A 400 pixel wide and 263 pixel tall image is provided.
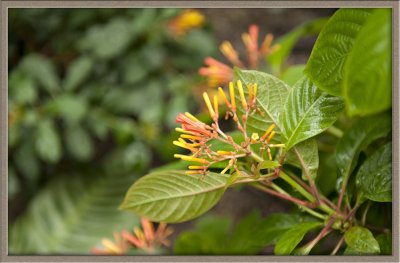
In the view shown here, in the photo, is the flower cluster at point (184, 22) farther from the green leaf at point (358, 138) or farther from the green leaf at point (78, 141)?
the green leaf at point (358, 138)

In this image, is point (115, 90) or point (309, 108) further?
point (115, 90)

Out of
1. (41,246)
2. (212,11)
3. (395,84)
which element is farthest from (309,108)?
(212,11)

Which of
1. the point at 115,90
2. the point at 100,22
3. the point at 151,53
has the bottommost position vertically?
the point at 115,90

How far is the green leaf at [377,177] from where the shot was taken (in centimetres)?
45

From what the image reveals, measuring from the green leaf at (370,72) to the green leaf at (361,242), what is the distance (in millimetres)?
189

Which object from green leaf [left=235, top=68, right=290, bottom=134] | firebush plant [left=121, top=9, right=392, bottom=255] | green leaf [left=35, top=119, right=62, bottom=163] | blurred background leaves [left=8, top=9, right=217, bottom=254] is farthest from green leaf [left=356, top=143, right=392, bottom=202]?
green leaf [left=35, top=119, right=62, bottom=163]

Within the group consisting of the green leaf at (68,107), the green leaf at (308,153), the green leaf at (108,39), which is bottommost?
the green leaf at (308,153)

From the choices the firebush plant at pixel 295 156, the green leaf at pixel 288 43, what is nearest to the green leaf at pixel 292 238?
the firebush plant at pixel 295 156

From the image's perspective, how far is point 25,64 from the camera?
1.51 m

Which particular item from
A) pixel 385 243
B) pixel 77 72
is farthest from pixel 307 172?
pixel 77 72

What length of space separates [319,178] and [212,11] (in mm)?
1295

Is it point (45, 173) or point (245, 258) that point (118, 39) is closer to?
point (45, 173)

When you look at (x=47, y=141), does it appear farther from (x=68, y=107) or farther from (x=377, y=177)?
(x=377, y=177)

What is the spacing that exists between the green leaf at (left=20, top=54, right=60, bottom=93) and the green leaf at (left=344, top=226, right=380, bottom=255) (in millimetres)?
1244
